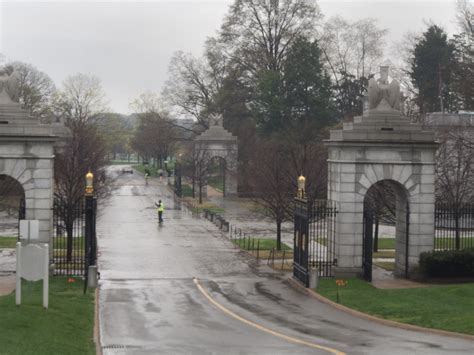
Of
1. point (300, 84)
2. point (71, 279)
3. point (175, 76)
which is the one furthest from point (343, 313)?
point (175, 76)

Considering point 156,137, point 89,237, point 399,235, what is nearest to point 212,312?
point 89,237

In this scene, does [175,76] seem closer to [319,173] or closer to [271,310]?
[319,173]

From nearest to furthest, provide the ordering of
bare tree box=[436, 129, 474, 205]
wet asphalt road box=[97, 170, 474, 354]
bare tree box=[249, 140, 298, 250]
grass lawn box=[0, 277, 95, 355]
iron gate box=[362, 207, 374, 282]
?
grass lawn box=[0, 277, 95, 355] → wet asphalt road box=[97, 170, 474, 354] → iron gate box=[362, 207, 374, 282] → bare tree box=[436, 129, 474, 205] → bare tree box=[249, 140, 298, 250]

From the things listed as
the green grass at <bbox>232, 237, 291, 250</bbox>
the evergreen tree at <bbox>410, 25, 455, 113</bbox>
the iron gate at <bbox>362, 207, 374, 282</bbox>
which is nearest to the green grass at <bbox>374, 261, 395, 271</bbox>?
the iron gate at <bbox>362, 207, 374, 282</bbox>

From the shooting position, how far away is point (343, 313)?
71.1ft

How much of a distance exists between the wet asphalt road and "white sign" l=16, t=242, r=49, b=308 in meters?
1.91

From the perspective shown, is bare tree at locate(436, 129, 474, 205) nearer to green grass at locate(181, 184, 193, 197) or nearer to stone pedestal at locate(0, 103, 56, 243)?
stone pedestal at locate(0, 103, 56, 243)

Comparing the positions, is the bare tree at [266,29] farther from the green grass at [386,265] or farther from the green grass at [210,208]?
the green grass at [386,265]

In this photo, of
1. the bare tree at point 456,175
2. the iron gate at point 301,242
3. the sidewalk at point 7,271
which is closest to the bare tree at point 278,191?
the bare tree at point 456,175

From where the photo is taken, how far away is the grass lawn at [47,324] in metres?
14.5

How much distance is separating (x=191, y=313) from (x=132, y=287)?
16.4 feet

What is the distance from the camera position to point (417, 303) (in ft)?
71.2

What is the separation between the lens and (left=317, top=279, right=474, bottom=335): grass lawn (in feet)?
63.4

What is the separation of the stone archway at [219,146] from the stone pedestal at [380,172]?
137 ft
